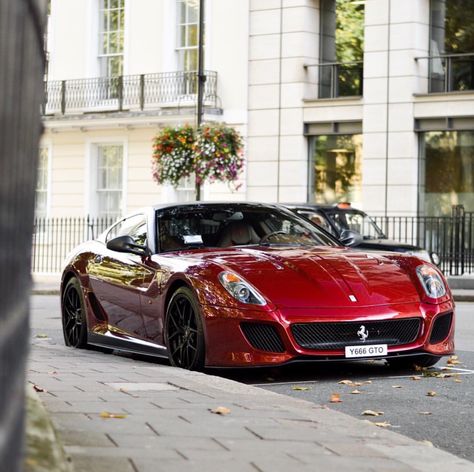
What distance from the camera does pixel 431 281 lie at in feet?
34.1

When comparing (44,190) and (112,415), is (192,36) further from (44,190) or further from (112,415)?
(112,415)

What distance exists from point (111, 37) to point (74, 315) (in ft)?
87.6

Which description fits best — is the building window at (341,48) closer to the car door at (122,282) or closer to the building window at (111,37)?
the building window at (111,37)

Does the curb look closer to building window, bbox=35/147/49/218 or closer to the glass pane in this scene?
the glass pane

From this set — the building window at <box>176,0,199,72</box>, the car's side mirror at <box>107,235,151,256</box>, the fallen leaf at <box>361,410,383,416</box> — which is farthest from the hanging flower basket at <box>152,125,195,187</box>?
the fallen leaf at <box>361,410,383,416</box>

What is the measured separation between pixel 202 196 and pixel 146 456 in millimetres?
30271

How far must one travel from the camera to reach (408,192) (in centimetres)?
3158

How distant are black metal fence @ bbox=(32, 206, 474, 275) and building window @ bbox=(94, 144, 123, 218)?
0.52m

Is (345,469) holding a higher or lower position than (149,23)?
lower

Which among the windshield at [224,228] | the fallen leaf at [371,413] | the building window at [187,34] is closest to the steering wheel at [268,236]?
the windshield at [224,228]

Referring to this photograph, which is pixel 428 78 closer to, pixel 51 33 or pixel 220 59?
pixel 220 59

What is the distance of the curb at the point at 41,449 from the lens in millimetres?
4000

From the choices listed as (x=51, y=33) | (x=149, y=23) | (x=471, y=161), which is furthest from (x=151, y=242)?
(x=51, y=33)

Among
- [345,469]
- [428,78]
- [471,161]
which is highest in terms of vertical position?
[428,78]
